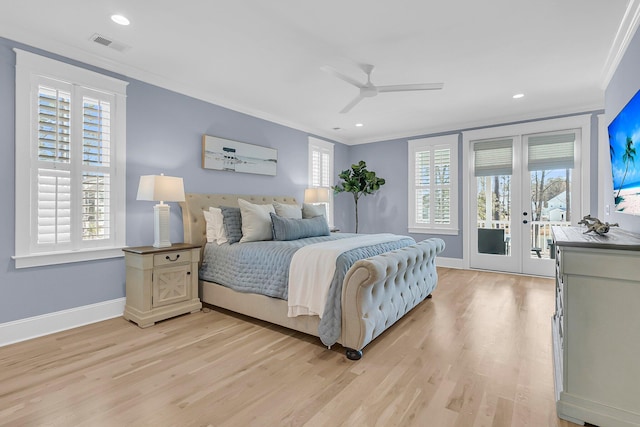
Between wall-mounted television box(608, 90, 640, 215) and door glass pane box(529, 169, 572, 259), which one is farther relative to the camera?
door glass pane box(529, 169, 572, 259)

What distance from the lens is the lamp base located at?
10.6ft

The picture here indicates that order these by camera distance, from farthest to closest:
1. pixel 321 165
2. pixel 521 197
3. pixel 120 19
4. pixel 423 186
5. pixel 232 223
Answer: pixel 321 165 → pixel 423 186 → pixel 521 197 → pixel 232 223 → pixel 120 19

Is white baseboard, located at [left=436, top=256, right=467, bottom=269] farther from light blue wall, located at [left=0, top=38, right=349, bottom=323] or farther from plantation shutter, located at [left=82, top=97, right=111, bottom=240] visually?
plantation shutter, located at [left=82, top=97, right=111, bottom=240]

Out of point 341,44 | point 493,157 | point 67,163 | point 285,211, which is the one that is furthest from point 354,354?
point 493,157

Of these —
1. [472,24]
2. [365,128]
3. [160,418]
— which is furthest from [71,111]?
[365,128]

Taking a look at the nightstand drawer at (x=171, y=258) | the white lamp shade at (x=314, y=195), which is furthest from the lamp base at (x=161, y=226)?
the white lamp shade at (x=314, y=195)

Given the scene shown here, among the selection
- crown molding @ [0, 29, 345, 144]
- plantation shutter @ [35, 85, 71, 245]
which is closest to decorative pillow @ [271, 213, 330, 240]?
crown molding @ [0, 29, 345, 144]

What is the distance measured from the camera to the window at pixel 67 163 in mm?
2664

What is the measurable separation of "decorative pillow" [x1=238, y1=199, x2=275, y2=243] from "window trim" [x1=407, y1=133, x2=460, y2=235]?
3395 mm

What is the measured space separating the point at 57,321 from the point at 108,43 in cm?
253

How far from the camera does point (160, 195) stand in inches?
123

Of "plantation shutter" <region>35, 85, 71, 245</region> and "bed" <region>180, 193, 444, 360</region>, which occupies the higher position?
"plantation shutter" <region>35, 85, 71, 245</region>

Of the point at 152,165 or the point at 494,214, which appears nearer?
the point at 152,165

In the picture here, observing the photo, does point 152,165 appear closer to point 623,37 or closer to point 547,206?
point 623,37
